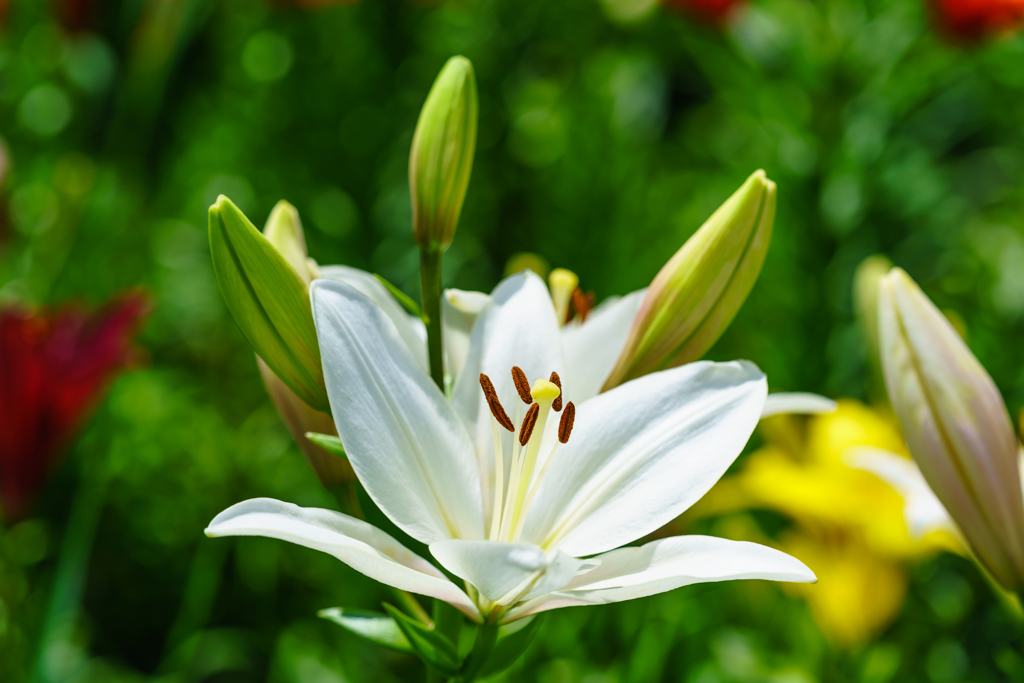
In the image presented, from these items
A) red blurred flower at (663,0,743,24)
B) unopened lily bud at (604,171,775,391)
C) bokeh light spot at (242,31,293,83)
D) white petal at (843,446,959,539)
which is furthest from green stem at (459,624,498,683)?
bokeh light spot at (242,31,293,83)

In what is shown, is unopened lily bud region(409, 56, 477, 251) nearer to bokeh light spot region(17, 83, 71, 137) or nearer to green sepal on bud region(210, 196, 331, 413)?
green sepal on bud region(210, 196, 331, 413)

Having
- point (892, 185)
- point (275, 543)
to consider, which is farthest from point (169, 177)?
point (892, 185)

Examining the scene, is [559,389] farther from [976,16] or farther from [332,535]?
[976,16]

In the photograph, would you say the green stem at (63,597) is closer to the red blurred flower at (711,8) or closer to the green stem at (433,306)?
the green stem at (433,306)

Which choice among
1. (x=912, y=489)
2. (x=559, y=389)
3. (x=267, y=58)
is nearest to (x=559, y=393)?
(x=559, y=389)

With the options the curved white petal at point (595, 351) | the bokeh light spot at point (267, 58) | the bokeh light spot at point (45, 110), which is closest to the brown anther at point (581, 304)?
the curved white petal at point (595, 351)

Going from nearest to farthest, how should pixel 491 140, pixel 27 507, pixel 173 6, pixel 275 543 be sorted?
pixel 27 507, pixel 275 543, pixel 173 6, pixel 491 140

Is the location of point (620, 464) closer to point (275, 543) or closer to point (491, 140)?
point (275, 543)
